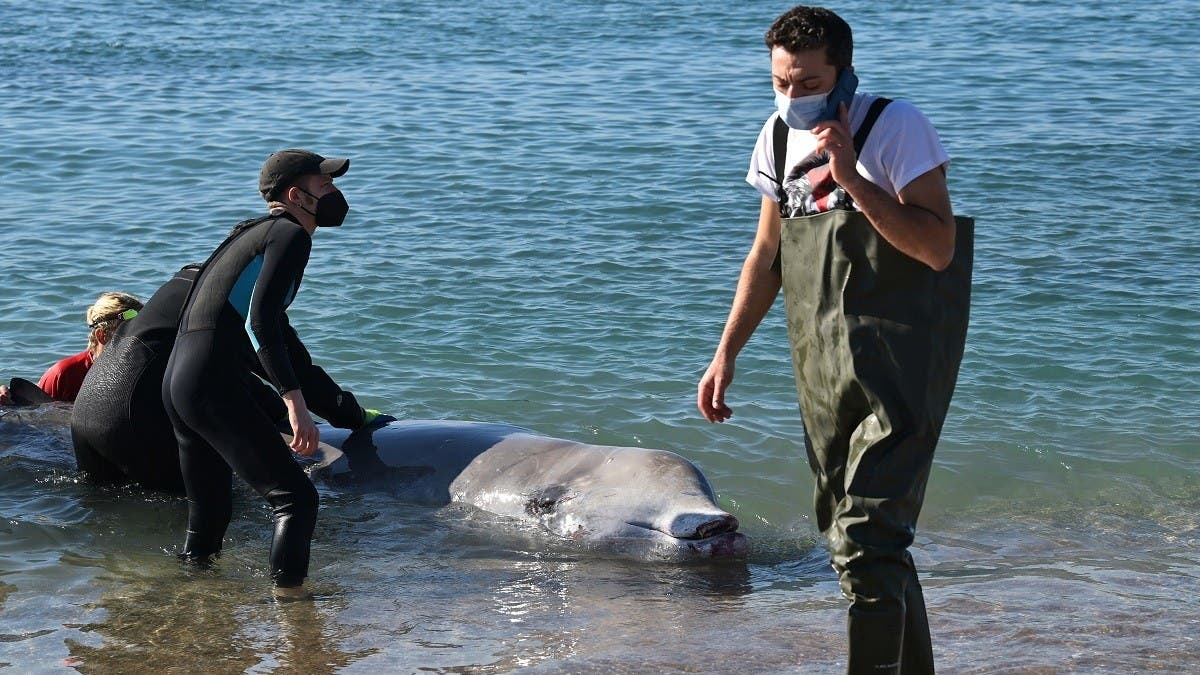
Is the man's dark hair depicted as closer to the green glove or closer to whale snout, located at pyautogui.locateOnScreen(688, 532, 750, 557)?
whale snout, located at pyautogui.locateOnScreen(688, 532, 750, 557)

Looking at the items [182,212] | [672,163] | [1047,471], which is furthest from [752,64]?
[1047,471]

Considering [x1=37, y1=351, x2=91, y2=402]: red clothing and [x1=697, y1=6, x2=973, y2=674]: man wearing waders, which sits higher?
[x1=697, y1=6, x2=973, y2=674]: man wearing waders

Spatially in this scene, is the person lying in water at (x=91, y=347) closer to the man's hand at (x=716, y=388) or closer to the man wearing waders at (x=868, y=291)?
the man's hand at (x=716, y=388)

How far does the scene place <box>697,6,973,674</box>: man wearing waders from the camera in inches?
150

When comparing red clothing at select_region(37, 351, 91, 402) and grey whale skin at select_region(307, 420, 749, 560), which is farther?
red clothing at select_region(37, 351, 91, 402)

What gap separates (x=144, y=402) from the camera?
277 inches

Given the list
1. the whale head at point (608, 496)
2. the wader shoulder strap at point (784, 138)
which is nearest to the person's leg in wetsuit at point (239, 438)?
the whale head at point (608, 496)

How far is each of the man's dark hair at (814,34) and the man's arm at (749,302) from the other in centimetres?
56

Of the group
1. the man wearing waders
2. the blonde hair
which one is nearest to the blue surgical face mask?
the man wearing waders

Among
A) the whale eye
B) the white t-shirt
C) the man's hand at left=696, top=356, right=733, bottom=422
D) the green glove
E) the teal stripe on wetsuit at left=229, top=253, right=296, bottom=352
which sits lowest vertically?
the whale eye

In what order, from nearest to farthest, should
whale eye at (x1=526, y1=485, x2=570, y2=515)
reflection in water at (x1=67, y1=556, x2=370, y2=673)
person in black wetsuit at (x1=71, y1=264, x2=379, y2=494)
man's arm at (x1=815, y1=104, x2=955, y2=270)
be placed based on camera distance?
man's arm at (x1=815, y1=104, x2=955, y2=270), reflection in water at (x1=67, y1=556, x2=370, y2=673), whale eye at (x1=526, y1=485, x2=570, y2=515), person in black wetsuit at (x1=71, y1=264, x2=379, y2=494)

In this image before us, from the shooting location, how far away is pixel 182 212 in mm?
13336

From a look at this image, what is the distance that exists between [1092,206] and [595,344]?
5.38m

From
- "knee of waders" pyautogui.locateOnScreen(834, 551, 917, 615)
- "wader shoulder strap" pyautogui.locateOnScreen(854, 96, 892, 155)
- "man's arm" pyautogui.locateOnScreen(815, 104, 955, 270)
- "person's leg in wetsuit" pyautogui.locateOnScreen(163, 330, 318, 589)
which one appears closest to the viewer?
"man's arm" pyautogui.locateOnScreen(815, 104, 955, 270)
